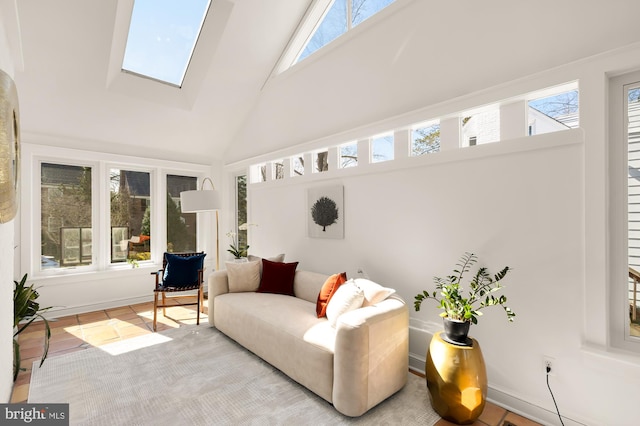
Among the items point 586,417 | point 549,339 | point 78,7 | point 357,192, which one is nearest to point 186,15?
point 78,7

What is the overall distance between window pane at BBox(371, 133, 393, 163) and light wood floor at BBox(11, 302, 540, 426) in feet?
7.45

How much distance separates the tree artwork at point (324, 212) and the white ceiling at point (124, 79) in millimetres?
2142

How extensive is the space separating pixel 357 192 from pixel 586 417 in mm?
2408

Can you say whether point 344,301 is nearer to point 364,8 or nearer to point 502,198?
point 502,198

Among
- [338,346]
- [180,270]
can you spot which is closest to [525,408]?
[338,346]

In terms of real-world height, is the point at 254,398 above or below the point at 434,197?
below

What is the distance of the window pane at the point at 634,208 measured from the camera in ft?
6.05

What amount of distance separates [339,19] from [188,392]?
4015 millimetres

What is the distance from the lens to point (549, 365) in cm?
203

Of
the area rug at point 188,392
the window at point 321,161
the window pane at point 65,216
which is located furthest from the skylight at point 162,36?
the area rug at point 188,392

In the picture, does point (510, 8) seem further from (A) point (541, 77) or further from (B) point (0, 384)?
(B) point (0, 384)

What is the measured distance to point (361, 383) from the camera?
1.99 metres

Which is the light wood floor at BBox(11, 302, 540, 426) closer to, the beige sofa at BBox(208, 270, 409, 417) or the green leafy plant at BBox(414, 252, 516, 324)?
the beige sofa at BBox(208, 270, 409, 417)

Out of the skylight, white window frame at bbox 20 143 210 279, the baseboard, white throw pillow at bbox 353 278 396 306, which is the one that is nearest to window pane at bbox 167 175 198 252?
white window frame at bbox 20 143 210 279
